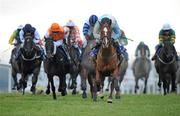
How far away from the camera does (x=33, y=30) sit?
26516mm

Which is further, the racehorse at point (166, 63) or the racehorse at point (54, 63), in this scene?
the racehorse at point (166, 63)

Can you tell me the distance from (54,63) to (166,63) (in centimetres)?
578

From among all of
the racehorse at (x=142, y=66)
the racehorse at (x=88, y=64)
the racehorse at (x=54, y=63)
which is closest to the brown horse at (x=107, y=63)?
the racehorse at (x=88, y=64)

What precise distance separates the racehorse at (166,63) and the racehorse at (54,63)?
14.5 ft

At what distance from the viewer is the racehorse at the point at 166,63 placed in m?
27.5

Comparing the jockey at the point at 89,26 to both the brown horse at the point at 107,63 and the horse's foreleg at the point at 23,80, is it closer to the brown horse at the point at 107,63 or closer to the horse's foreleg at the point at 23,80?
the brown horse at the point at 107,63

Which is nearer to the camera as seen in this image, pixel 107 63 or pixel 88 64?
pixel 107 63

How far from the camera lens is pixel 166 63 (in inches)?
1104

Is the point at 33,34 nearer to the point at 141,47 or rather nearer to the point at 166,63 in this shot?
the point at 166,63

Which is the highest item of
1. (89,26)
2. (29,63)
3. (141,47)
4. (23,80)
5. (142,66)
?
(141,47)

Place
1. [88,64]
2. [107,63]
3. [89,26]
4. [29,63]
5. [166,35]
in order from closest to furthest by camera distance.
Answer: [107,63], [88,64], [89,26], [29,63], [166,35]

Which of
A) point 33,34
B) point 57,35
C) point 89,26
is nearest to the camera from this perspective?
point 89,26

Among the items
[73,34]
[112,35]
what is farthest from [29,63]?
[112,35]

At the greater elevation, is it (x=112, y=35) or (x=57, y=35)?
(x=57, y=35)
